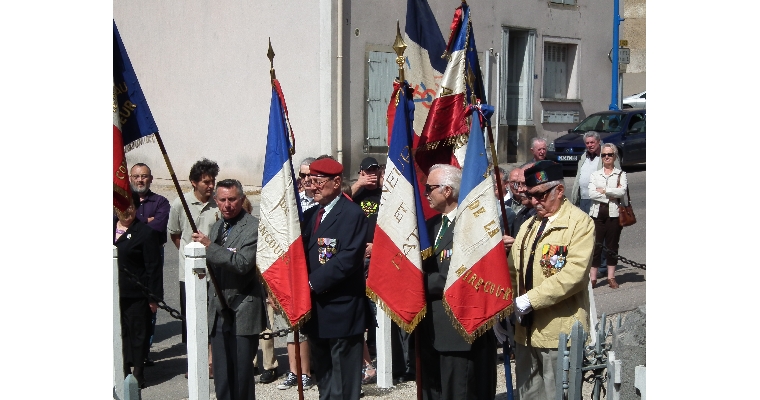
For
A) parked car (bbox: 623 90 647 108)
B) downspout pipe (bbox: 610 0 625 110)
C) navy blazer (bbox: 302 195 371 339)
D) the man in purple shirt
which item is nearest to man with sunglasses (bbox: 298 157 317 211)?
navy blazer (bbox: 302 195 371 339)

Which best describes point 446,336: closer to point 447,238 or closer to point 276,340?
point 447,238

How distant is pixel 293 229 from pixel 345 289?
526 mm

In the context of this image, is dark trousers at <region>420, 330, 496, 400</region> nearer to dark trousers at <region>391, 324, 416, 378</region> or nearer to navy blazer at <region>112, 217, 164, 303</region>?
dark trousers at <region>391, 324, 416, 378</region>

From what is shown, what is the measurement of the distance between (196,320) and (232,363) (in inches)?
23.1

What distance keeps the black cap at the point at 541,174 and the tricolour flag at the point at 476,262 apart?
9.3 inches

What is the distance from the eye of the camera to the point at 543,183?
5547 mm

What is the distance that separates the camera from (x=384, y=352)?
24.5 feet

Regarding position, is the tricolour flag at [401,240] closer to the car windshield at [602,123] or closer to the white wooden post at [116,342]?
the white wooden post at [116,342]

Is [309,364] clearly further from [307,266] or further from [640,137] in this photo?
[640,137]

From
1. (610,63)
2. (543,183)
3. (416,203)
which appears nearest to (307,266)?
(416,203)

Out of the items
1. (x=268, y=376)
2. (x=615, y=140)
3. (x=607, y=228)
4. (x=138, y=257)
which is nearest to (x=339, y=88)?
(x=615, y=140)

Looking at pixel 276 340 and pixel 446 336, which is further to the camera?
pixel 276 340

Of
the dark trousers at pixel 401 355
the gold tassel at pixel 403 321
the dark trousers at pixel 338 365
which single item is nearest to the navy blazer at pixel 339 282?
the dark trousers at pixel 338 365

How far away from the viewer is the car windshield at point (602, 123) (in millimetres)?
21859
